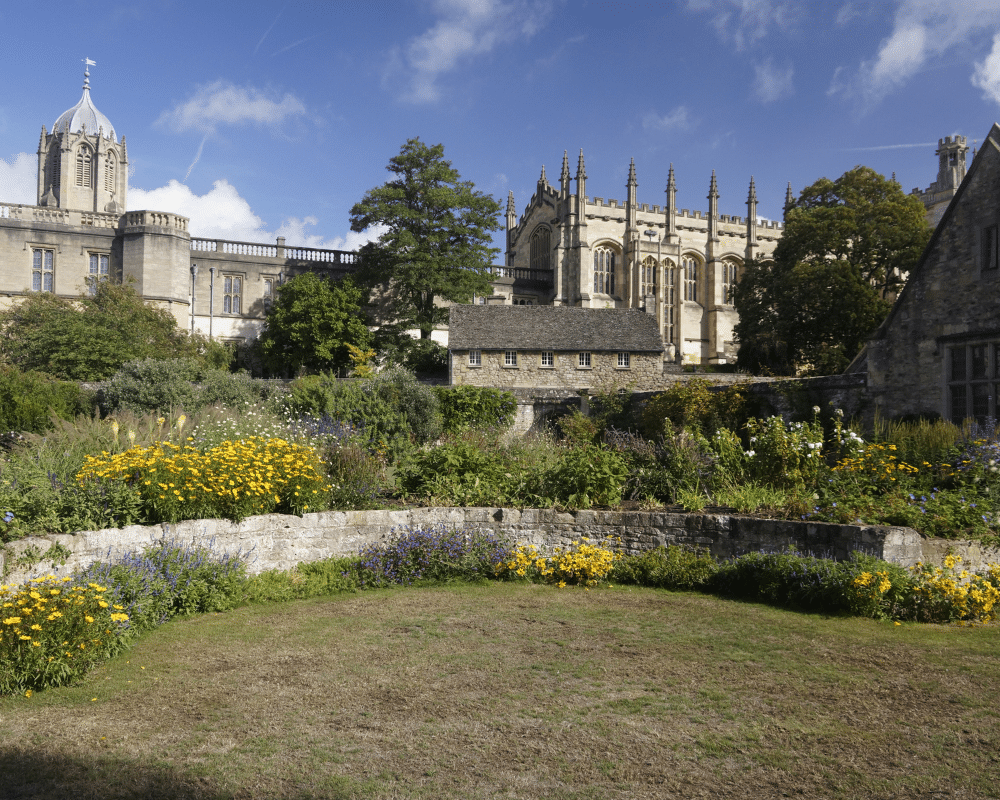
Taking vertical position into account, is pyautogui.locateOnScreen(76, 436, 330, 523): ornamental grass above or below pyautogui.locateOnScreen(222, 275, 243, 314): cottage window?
below

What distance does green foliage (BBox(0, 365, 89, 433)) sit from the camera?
15.6m

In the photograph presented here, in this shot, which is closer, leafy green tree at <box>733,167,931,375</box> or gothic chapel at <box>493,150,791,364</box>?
leafy green tree at <box>733,167,931,375</box>

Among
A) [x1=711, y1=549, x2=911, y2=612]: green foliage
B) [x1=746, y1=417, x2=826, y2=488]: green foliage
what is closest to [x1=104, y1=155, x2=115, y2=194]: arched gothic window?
[x1=746, y1=417, x2=826, y2=488]: green foliage

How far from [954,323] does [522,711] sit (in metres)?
14.1

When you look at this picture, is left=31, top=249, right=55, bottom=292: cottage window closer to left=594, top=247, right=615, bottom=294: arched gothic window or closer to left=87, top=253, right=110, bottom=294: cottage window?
left=87, top=253, right=110, bottom=294: cottage window

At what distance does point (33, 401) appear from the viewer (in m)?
16.5

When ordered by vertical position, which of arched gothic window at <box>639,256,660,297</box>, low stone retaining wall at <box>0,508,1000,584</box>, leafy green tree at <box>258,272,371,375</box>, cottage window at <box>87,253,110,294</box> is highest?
arched gothic window at <box>639,256,660,297</box>

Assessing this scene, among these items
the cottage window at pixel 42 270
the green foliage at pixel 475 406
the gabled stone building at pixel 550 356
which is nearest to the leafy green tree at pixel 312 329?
the gabled stone building at pixel 550 356

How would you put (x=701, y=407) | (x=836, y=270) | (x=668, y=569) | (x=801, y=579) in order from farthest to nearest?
(x=836, y=270), (x=701, y=407), (x=668, y=569), (x=801, y=579)

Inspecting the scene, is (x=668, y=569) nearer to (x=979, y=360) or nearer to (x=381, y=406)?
(x=979, y=360)

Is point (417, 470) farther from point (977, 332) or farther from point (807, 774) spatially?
point (977, 332)

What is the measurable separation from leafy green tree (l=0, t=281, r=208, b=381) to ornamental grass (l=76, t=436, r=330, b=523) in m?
19.9

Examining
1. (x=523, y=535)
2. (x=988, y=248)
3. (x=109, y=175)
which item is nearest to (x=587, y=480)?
(x=523, y=535)

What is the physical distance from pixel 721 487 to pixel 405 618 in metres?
5.27
